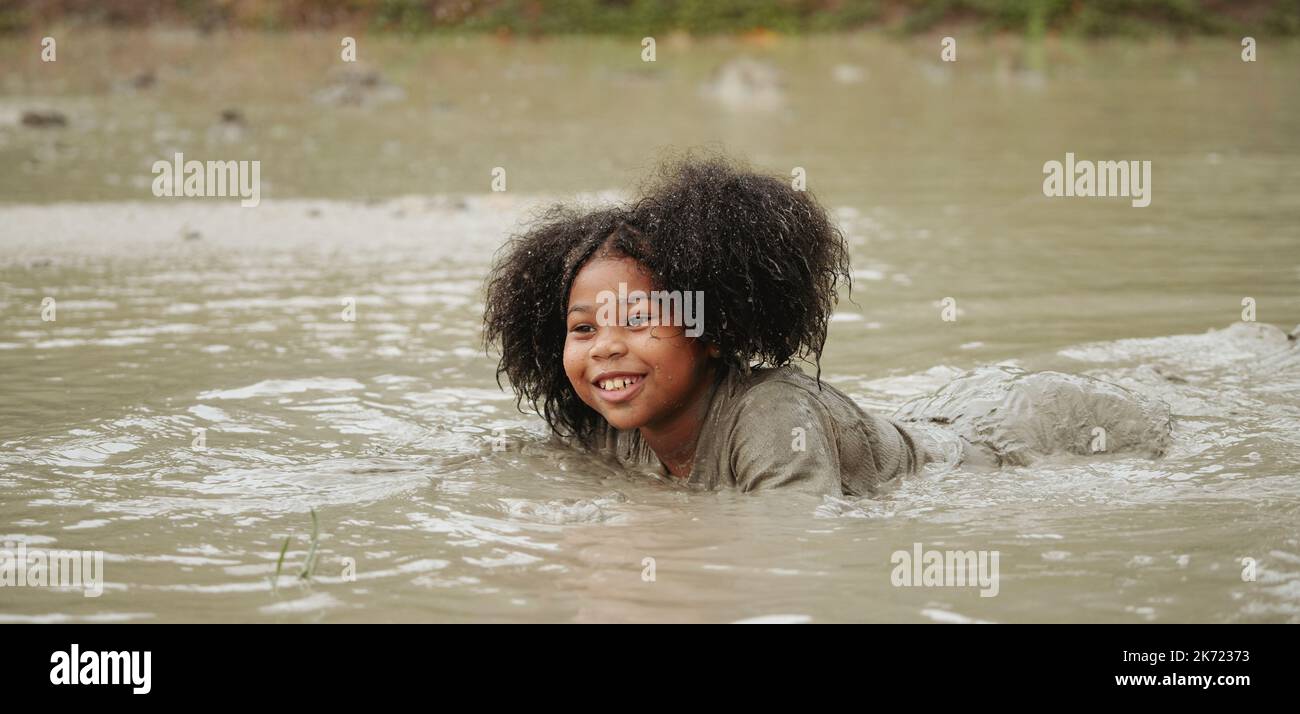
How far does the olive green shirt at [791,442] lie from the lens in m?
A: 4.43

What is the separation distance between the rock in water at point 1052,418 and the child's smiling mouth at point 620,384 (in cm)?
128

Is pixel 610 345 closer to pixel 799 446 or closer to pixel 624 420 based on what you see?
pixel 624 420

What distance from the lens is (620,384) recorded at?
4582mm

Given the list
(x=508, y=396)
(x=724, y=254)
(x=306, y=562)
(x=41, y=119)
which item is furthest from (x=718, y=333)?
(x=41, y=119)

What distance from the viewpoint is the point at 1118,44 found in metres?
24.4

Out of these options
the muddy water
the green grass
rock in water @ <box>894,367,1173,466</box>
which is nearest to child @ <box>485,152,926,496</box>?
the muddy water

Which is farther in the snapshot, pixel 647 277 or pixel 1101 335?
pixel 1101 335

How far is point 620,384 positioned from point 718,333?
1.16ft

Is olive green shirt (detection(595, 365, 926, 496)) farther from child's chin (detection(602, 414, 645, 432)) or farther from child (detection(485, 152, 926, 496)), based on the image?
child's chin (detection(602, 414, 645, 432))

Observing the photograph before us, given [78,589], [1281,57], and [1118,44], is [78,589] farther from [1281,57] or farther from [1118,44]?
[1118,44]

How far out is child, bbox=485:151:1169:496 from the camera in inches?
178

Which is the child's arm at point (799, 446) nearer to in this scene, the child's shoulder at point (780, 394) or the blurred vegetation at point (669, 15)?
the child's shoulder at point (780, 394)

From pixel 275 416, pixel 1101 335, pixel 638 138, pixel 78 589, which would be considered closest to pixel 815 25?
pixel 638 138
